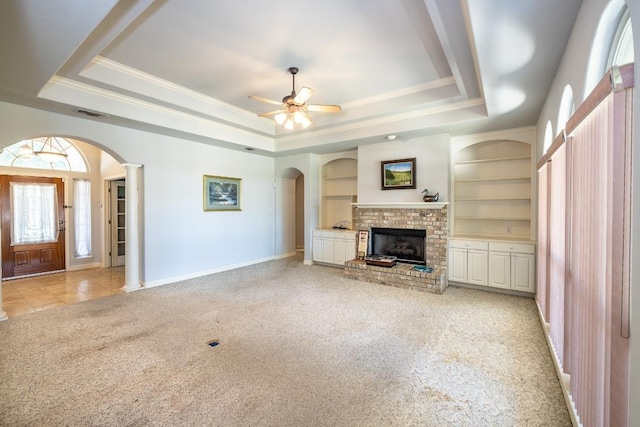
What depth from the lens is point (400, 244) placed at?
19.1 ft

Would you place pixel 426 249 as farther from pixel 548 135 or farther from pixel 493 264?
pixel 548 135

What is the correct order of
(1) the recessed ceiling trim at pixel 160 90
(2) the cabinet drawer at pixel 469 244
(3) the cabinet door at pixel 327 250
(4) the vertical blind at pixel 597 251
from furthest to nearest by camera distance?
(3) the cabinet door at pixel 327 250 < (2) the cabinet drawer at pixel 469 244 < (1) the recessed ceiling trim at pixel 160 90 < (4) the vertical blind at pixel 597 251

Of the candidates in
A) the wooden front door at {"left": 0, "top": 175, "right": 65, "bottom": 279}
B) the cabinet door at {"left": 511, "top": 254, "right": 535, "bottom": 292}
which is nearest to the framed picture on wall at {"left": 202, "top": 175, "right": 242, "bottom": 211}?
the wooden front door at {"left": 0, "top": 175, "right": 65, "bottom": 279}

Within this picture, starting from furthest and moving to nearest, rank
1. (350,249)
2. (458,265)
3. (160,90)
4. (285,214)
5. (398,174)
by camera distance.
Answer: (285,214) → (350,249) → (398,174) → (458,265) → (160,90)

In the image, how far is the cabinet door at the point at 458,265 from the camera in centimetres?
495

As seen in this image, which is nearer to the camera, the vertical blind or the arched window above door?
the vertical blind

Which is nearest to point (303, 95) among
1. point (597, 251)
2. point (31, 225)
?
point (597, 251)

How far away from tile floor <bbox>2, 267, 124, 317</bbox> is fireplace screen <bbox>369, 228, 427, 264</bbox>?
4720mm

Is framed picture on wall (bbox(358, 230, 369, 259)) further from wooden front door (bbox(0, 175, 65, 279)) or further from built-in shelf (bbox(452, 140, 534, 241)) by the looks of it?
wooden front door (bbox(0, 175, 65, 279))

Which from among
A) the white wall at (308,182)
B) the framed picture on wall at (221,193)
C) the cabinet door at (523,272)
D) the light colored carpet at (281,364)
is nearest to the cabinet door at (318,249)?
the white wall at (308,182)

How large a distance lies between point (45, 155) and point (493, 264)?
8.36 metres

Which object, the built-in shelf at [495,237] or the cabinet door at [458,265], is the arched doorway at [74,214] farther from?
the built-in shelf at [495,237]

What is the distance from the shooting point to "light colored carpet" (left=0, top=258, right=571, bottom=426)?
1.99 metres

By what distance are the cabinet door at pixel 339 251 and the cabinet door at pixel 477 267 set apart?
8.09ft
